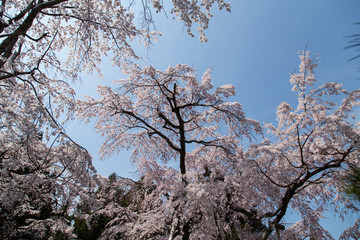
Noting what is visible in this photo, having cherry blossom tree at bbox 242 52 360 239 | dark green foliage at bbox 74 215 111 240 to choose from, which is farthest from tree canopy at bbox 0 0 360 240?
dark green foliage at bbox 74 215 111 240

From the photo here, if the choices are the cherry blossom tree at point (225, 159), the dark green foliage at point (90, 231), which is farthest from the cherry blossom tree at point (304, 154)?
the dark green foliage at point (90, 231)

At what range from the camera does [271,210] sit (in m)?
5.50

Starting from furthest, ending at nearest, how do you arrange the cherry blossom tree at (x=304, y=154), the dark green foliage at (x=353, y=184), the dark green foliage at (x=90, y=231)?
the dark green foliage at (x=90, y=231) → the cherry blossom tree at (x=304, y=154) → the dark green foliage at (x=353, y=184)

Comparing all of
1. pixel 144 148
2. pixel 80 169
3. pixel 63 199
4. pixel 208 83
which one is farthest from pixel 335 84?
pixel 144 148

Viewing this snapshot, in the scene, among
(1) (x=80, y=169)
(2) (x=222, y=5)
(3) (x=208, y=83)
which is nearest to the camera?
(1) (x=80, y=169)

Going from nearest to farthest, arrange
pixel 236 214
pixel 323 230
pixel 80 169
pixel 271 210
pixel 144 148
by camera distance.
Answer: pixel 80 169, pixel 271 210, pixel 323 230, pixel 236 214, pixel 144 148

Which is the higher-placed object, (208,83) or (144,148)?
(208,83)

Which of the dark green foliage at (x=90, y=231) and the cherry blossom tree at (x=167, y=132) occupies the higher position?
the cherry blossom tree at (x=167, y=132)

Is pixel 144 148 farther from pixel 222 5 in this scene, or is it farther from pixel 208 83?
pixel 222 5

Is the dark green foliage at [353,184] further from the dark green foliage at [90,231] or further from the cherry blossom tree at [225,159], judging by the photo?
the dark green foliage at [90,231]

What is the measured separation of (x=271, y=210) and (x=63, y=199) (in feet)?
18.0

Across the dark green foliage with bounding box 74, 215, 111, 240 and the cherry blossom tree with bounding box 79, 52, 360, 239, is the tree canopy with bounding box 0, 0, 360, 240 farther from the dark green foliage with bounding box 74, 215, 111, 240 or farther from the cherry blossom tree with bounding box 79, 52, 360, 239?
the dark green foliage with bounding box 74, 215, 111, 240

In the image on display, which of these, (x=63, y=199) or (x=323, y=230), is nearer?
(x=63, y=199)

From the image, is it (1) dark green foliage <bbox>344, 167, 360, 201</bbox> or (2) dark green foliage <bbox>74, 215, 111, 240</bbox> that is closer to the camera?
(1) dark green foliage <bbox>344, 167, 360, 201</bbox>
